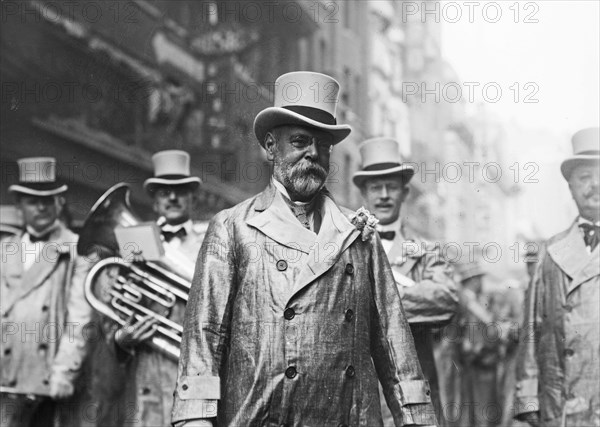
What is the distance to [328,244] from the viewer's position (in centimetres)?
545

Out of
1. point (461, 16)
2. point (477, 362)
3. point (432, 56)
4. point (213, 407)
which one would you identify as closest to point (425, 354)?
point (213, 407)

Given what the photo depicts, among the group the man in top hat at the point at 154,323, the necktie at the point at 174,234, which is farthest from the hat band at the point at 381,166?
the necktie at the point at 174,234

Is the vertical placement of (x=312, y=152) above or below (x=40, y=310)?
above

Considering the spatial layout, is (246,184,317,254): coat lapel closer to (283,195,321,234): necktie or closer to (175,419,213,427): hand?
(283,195,321,234): necktie

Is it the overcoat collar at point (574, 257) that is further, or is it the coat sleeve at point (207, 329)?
the overcoat collar at point (574, 257)

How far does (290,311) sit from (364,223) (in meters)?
0.63

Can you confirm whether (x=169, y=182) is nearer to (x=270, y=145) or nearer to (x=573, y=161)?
(x=573, y=161)

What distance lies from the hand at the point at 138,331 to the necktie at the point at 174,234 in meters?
0.82

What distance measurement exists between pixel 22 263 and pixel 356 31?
35.4ft

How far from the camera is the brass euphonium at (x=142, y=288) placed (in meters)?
8.14

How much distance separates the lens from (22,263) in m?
9.31

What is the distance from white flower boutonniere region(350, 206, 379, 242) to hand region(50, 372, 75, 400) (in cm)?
386

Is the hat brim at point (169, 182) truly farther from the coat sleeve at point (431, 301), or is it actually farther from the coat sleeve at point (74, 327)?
the coat sleeve at point (431, 301)

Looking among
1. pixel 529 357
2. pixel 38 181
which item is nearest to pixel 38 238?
pixel 38 181
